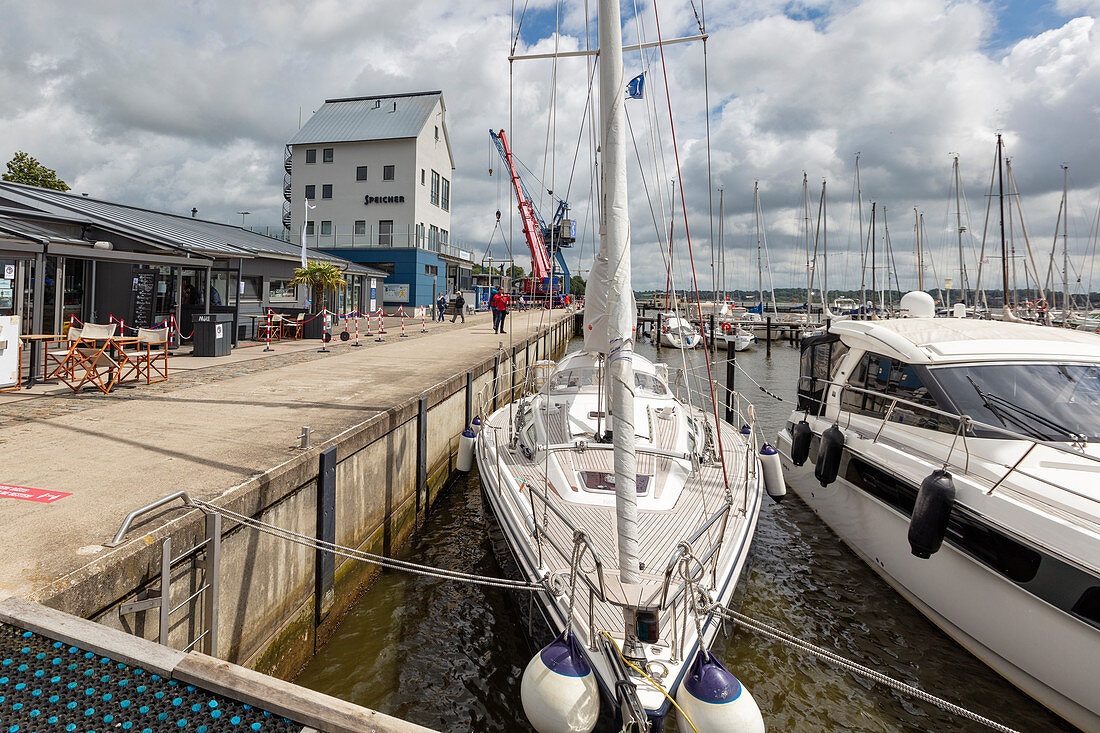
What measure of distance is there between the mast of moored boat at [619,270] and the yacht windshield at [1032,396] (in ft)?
14.2

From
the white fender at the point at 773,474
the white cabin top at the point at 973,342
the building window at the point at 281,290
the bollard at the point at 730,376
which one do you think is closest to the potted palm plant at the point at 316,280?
the building window at the point at 281,290

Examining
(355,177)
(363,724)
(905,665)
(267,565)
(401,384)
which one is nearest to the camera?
Answer: (363,724)

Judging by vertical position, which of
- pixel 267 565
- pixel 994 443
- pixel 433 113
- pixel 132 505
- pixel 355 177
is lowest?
pixel 267 565

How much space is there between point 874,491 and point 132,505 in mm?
7456

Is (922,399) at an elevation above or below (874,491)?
above

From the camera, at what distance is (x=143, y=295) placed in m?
14.6

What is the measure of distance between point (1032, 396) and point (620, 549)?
16.9 feet

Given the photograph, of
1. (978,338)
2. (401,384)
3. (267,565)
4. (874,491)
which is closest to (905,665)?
(874,491)

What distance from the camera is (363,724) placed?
2.59m

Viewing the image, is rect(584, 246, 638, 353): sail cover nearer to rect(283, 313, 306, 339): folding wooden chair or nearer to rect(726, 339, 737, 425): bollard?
rect(726, 339, 737, 425): bollard

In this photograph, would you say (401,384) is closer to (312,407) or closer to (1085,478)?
(312,407)

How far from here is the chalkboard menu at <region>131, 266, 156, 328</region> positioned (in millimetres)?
14430

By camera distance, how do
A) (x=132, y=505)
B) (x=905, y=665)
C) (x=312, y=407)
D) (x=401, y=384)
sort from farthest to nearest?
(x=401, y=384)
(x=312, y=407)
(x=905, y=665)
(x=132, y=505)

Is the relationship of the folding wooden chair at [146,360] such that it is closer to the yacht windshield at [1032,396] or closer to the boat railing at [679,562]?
the boat railing at [679,562]
